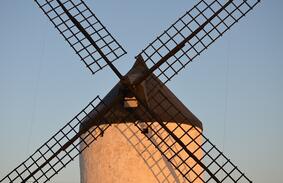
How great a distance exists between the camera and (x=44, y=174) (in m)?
7.32

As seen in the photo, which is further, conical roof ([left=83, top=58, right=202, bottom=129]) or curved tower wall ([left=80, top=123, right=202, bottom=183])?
curved tower wall ([left=80, top=123, right=202, bottom=183])

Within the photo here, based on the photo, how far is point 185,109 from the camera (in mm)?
8344

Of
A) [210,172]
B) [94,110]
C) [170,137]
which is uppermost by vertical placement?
Answer: [94,110]

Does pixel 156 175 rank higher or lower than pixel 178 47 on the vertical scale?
lower

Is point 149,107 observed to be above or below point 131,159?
above

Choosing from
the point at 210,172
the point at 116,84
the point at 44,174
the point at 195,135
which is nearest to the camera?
the point at 210,172

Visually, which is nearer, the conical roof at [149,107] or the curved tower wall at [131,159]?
the conical roof at [149,107]

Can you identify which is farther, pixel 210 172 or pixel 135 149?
pixel 135 149

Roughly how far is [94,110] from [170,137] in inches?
64.8

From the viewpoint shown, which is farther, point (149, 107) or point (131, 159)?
point (131, 159)

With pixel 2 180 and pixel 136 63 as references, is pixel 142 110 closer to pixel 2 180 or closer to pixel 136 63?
pixel 136 63

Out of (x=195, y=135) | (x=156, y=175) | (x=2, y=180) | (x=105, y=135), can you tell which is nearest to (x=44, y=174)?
(x=2, y=180)

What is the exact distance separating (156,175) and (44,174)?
191 centimetres

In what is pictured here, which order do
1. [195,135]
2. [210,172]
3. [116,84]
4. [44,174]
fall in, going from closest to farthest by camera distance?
[210,172]
[44,174]
[195,135]
[116,84]
